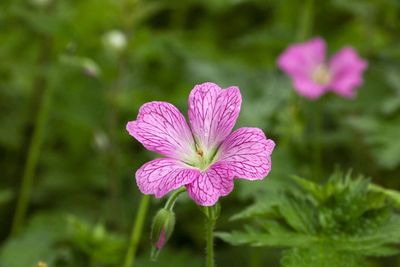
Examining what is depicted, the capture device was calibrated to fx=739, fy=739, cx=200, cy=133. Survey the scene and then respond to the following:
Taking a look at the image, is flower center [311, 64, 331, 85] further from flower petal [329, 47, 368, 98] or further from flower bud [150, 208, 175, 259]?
flower bud [150, 208, 175, 259]

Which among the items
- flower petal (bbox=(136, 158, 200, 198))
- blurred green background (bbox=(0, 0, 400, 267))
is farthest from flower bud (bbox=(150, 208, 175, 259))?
blurred green background (bbox=(0, 0, 400, 267))

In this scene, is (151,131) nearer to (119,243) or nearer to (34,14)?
(119,243)

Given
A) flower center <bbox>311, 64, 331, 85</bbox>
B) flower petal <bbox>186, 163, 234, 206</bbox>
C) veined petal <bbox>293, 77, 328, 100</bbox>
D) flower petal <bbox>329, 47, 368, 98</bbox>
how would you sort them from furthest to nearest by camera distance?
flower center <bbox>311, 64, 331, 85</bbox>, flower petal <bbox>329, 47, 368, 98</bbox>, veined petal <bbox>293, 77, 328, 100</bbox>, flower petal <bbox>186, 163, 234, 206</bbox>

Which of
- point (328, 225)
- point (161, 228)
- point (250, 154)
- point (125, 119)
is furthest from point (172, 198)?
point (125, 119)

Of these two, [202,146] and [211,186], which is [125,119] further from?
[211,186]

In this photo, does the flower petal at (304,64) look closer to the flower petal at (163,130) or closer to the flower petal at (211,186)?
the flower petal at (163,130)
